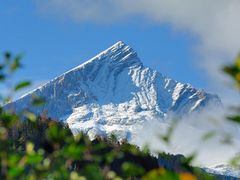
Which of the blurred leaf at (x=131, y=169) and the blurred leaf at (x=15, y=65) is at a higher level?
the blurred leaf at (x=15, y=65)

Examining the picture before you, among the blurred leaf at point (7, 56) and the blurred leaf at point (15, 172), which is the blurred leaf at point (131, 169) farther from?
the blurred leaf at point (7, 56)

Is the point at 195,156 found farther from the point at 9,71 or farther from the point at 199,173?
the point at 9,71

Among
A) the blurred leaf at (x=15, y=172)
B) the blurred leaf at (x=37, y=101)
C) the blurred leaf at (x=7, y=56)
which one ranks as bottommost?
the blurred leaf at (x=15, y=172)

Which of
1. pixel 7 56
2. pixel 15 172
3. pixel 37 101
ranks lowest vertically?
pixel 15 172

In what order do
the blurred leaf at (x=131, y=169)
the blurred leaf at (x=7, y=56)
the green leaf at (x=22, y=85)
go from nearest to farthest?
the blurred leaf at (x=131, y=169) < the green leaf at (x=22, y=85) < the blurred leaf at (x=7, y=56)

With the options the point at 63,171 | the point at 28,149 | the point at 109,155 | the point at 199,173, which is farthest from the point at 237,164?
the point at 28,149

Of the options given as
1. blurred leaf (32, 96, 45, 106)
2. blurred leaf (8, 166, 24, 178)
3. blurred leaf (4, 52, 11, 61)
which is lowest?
blurred leaf (8, 166, 24, 178)

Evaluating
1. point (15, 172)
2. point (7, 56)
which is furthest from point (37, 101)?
point (15, 172)

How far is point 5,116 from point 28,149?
310mm

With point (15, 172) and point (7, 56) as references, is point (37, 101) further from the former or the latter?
point (15, 172)

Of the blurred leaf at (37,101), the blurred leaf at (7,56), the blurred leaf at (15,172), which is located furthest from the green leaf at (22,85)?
the blurred leaf at (15,172)

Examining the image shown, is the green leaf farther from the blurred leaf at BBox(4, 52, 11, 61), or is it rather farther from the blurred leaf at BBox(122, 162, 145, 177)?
the blurred leaf at BBox(122, 162, 145, 177)

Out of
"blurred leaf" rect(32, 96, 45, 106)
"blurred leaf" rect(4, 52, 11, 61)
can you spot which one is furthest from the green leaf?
"blurred leaf" rect(4, 52, 11, 61)

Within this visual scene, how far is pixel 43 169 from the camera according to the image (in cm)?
278
